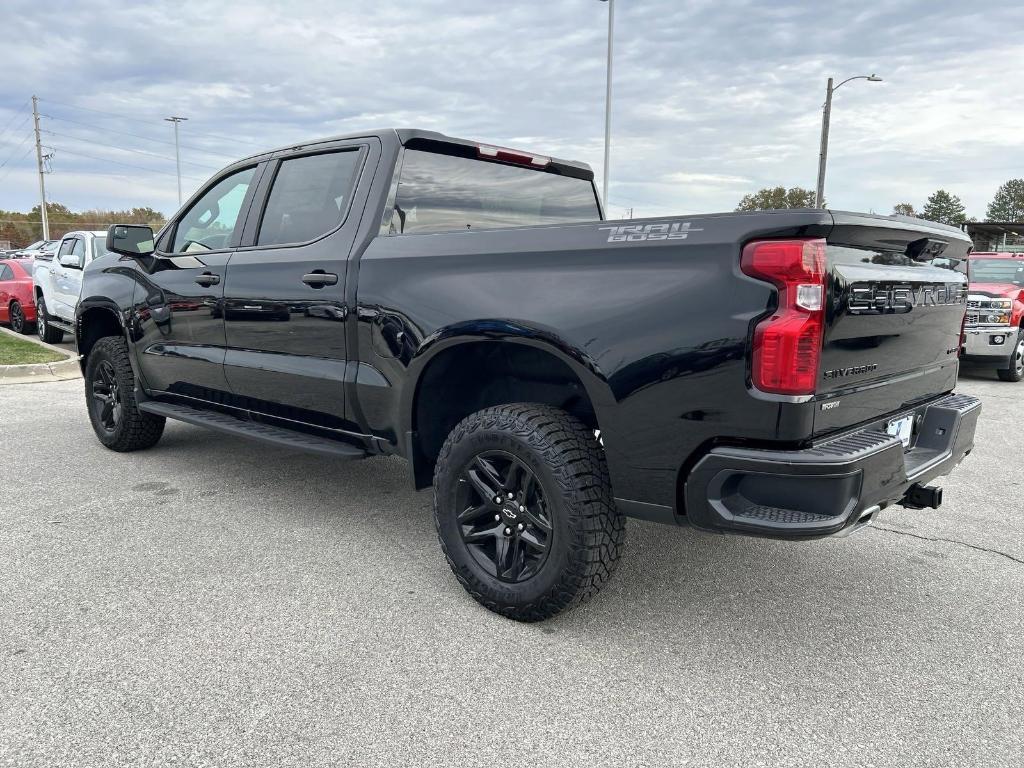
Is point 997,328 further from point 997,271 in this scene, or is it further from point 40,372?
point 40,372

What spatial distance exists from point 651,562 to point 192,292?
9.42ft

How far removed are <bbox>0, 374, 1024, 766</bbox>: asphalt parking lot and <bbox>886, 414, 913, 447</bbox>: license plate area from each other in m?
0.71

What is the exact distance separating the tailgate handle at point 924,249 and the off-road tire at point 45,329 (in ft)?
39.9

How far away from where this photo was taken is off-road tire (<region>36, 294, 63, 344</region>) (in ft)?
39.0

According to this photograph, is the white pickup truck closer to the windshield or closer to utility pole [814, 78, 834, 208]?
the windshield

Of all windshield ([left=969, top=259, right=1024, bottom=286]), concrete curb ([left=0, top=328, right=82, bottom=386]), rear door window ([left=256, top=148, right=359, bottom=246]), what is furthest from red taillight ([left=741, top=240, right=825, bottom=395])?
windshield ([left=969, top=259, right=1024, bottom=286])

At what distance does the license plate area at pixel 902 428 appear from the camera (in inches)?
114

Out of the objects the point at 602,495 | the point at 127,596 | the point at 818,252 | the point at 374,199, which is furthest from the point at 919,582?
the point at 127,596

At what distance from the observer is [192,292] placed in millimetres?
4406

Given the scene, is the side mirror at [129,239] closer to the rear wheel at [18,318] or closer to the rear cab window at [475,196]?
the rear cab window at [475,196]

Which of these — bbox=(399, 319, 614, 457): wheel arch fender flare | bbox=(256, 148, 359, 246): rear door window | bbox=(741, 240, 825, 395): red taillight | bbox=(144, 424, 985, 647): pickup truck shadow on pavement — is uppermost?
bbox=(256, 148, 359, 246): rear door window

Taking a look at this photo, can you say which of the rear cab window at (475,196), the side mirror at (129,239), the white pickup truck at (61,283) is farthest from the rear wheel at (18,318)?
the rear cab window at (475,196)

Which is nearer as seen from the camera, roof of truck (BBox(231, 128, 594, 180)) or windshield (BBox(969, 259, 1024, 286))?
roof of truck (BBox(231, 128, 594, 180))

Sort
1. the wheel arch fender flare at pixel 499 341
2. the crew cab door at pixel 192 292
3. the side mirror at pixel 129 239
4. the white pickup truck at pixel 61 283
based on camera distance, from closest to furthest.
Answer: the wheel arch fender flare at pixel 499 341
the crew cab door at pixel 192 292
the side mirror at pixel 129 239
the white pickup truck at pixel 61 283
